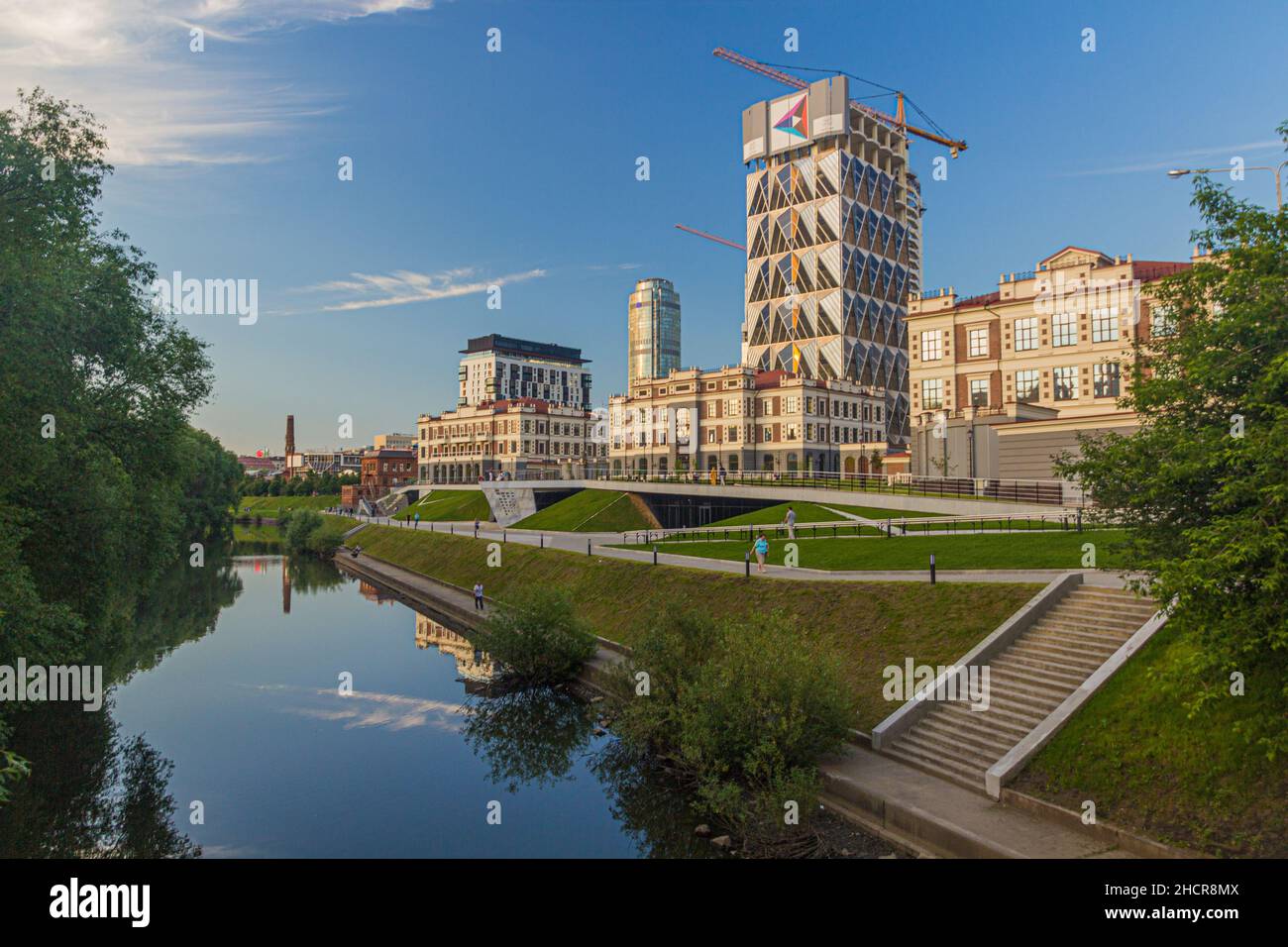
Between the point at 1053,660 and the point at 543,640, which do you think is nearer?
the point at 1053,660

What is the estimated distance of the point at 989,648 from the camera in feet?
67.2

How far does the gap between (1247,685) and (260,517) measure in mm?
157074

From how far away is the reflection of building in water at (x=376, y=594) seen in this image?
5840 centimetres

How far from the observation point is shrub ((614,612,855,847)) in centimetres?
1712

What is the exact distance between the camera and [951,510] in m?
45.5

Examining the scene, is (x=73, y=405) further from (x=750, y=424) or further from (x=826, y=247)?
(x=826, y=247)

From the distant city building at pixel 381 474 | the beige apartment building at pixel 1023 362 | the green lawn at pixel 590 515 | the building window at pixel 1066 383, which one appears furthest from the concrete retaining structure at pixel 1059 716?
the distant city building at pixel 381 474

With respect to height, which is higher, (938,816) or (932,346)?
(932,346)

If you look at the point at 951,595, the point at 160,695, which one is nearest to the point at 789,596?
the point at 951,595

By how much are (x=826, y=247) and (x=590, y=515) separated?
64680 mm

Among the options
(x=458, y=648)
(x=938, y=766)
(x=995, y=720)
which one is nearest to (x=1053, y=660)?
(x=995, y=720)

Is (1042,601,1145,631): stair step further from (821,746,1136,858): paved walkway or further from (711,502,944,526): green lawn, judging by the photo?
(711,502,944,526): green lawn

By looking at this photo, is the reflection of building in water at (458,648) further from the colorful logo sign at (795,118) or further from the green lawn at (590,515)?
the colorful logo sign at (795,118)
